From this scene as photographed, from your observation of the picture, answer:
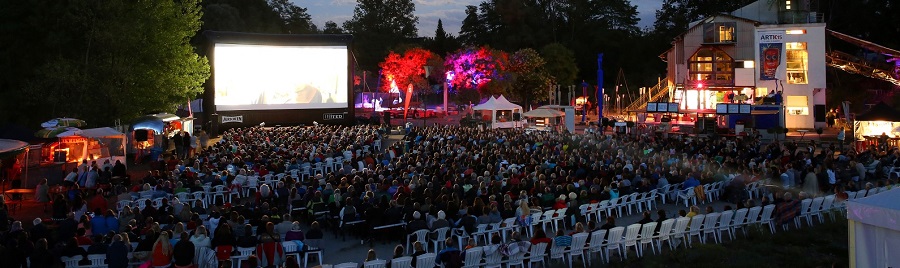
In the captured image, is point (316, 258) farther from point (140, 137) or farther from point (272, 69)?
point (272, 69)

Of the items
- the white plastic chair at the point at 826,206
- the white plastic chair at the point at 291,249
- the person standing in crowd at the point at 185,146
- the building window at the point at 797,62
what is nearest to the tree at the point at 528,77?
the building window at the point at 797,62

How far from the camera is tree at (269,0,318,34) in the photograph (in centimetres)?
6481

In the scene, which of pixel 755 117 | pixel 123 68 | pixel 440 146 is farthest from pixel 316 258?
pixel 755 117

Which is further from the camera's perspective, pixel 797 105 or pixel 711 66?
pixel 711 66

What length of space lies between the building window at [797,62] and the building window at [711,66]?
3.32 metres

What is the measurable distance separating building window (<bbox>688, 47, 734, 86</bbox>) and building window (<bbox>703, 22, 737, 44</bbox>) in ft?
1.94

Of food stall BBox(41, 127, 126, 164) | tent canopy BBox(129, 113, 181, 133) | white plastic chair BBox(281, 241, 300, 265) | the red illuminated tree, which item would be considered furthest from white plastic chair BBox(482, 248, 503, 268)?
the red illuminated tree

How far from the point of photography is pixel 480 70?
4759 centimetres

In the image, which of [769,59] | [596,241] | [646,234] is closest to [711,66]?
[769,59]

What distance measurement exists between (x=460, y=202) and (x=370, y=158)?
22.8 ft

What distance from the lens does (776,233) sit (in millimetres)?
12258

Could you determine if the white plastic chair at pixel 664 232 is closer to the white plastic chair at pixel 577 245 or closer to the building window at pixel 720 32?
the white plastic chair at pixel 577 245

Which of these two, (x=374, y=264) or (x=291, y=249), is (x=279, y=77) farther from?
(x=374, y=264)

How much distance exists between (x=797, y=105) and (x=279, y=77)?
2364 cm
